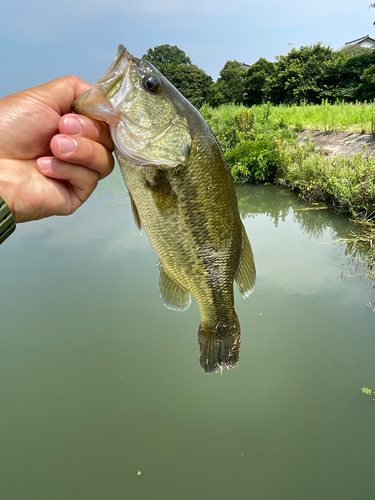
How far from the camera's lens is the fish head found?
118 cm

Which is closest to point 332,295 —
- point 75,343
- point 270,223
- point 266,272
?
point 266,272

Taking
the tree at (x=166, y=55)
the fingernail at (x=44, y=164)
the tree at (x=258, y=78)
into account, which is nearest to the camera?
the fingernail at (x=44, y=164)

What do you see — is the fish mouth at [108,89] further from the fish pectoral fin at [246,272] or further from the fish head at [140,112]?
the fish pectoral fin at [246,272]

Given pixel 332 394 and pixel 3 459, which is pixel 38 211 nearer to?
pixel 3 459

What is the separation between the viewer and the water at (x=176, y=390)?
290cm

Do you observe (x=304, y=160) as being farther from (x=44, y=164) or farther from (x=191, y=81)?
(x=191, y=81)

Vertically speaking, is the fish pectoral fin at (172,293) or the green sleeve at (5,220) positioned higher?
the green sleeve at (5,220)

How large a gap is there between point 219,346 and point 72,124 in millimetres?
1215

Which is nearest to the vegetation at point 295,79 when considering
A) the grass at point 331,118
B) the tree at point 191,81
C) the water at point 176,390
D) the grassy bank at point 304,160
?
the tree at point 191,81

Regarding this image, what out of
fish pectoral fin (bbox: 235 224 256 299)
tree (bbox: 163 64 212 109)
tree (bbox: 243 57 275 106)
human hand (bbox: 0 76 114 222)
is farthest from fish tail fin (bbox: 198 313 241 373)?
tree (bbox: 163 64 212 109)

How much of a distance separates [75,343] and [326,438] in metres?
3.20

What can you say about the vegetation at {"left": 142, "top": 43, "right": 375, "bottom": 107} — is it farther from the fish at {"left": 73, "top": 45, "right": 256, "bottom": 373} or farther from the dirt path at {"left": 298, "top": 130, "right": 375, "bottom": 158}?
the fish at {"left": 73, "top": 45, "right": 256, "bottom": 373}

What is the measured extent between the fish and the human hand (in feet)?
0.48

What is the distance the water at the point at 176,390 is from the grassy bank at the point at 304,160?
187cm
